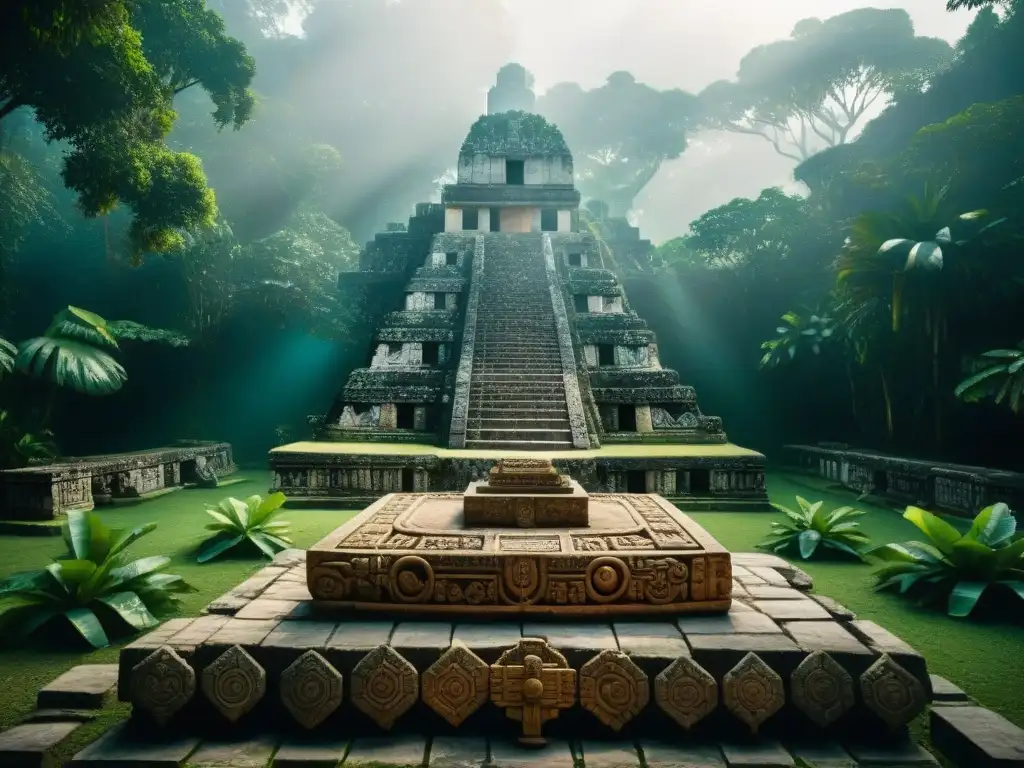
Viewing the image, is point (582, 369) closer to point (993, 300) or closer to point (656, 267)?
point (993, 300)

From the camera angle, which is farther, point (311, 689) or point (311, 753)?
point (311, 689)

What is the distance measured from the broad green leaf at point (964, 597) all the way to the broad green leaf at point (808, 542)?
5.20ft

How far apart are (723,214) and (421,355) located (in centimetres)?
1852

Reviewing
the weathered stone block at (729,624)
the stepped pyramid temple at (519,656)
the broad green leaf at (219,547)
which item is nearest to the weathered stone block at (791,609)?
the stepped pyramid temple at (519,656)

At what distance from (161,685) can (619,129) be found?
160 feet

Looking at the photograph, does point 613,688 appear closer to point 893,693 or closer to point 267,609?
point 893,693

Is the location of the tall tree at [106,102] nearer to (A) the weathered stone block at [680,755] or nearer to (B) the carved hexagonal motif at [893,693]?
(A) the weathered stone block at [680,755]

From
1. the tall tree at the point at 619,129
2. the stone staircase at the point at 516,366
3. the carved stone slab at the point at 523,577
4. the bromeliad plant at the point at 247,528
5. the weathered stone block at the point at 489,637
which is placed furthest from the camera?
the tall tree at the point at 619,129

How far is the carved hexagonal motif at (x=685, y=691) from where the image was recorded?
300 cm

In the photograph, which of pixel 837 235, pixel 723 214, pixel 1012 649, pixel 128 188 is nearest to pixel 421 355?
pixel 128 188

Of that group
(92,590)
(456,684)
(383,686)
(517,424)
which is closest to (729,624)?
(456,684)

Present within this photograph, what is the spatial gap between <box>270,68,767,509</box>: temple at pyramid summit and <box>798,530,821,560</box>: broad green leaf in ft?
9.24

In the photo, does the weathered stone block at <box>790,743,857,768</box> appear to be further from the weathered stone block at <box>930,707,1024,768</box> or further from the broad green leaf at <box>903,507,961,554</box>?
the broad green leaf at <box>903,507,961,554</box>

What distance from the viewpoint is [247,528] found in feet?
21.8
